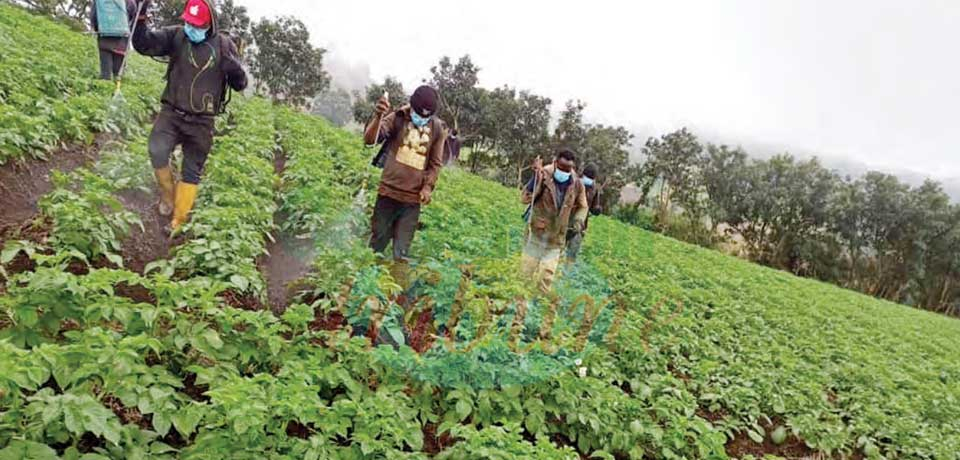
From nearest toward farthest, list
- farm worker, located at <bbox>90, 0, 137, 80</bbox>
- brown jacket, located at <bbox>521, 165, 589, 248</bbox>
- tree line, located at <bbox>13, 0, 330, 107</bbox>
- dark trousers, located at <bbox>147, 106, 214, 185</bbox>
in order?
dark trousers, located at <bbox>147, 106, 214, 185</bbox>
brown jacket, located at <bbox>521, 165, 589, 248</bbox>
farm worker, located at <bbox>90, 0, 137, 80</bbox>
tree line, located at <bbox>13, 0, 330, 107</bbox>

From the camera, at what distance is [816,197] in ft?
141

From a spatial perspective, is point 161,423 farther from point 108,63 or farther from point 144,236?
point 108,63

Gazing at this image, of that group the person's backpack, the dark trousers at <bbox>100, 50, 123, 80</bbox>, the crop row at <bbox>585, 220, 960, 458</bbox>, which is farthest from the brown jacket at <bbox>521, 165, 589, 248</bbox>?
the dark trousers at <bbox>100, 50, 123, 80</bbox>

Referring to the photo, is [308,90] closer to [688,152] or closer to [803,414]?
[688,152]

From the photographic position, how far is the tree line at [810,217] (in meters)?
41.5

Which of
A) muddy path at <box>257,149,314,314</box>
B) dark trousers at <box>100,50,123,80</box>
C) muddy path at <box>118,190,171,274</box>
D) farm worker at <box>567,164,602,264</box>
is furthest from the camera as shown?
farm worker at <box>567,164,602,264</box>

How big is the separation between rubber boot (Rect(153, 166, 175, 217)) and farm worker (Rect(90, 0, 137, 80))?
2923mm

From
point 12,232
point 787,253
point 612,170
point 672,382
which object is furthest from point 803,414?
point 787,253

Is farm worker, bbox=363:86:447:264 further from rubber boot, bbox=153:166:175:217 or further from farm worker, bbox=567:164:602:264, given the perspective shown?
farm worker, bbox=567:164:602:264

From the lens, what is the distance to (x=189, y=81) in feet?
16.6

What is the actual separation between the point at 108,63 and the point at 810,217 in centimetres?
4669

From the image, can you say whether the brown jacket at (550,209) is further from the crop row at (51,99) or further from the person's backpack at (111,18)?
the person's backpack at (111,18)

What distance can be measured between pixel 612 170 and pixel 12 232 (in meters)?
42.3

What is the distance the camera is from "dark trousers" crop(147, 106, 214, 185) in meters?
5.13
